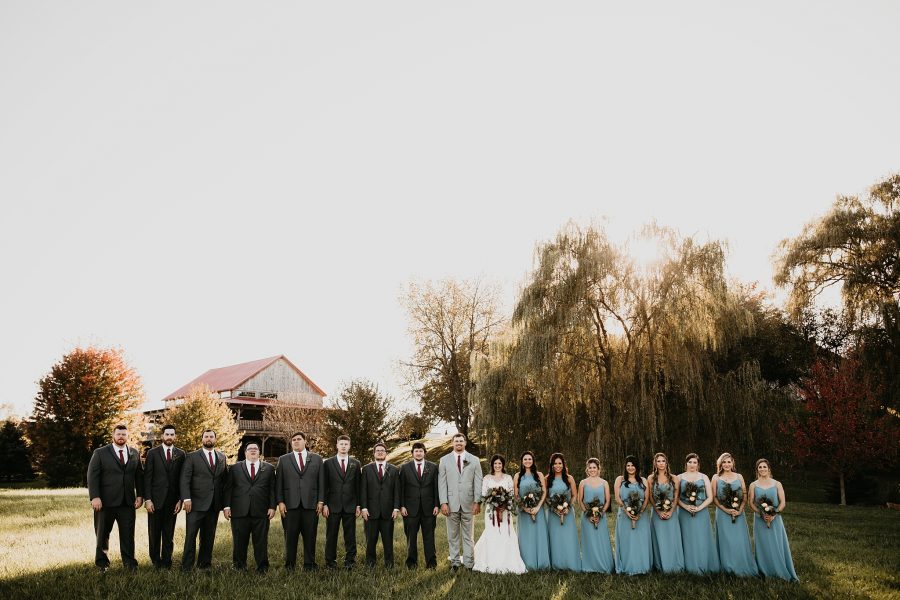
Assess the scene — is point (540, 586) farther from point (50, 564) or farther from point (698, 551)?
point (50, 564)

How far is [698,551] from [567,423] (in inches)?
343

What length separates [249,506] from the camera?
7738 millimetres

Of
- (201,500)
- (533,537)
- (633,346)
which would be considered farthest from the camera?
(633,346)

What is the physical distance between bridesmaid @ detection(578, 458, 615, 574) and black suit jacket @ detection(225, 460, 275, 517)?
14.7 feet

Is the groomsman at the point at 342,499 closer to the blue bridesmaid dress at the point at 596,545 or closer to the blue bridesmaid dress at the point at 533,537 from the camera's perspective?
the blue bridesmaid dress at the point at 533,537

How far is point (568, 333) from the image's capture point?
52.3 ft

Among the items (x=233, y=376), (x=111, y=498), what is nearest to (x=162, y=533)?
(x=111, y=498)

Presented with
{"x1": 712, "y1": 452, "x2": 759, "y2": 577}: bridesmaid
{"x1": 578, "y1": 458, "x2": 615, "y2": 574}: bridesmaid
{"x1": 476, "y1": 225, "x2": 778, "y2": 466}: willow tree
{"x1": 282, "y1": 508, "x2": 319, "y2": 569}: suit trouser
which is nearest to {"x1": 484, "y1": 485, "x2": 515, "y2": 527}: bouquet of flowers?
{"x1": 578, "y1": 458, "x2": 615, "y2": 574}: bridesmaid

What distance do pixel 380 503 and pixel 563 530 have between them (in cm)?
270

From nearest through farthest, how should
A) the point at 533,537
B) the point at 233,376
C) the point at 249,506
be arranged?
the point at 249,506 → the point at 533,537 → the point at 233,376

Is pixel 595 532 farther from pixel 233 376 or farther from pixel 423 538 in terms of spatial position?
pixel 233 376

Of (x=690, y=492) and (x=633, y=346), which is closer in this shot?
(x=690, y=492)

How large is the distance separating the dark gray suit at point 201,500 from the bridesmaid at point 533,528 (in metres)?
4.24

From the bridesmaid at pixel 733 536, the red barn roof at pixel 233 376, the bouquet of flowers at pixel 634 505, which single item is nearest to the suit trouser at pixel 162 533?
the bouquet of flowers at pixel 634 505
